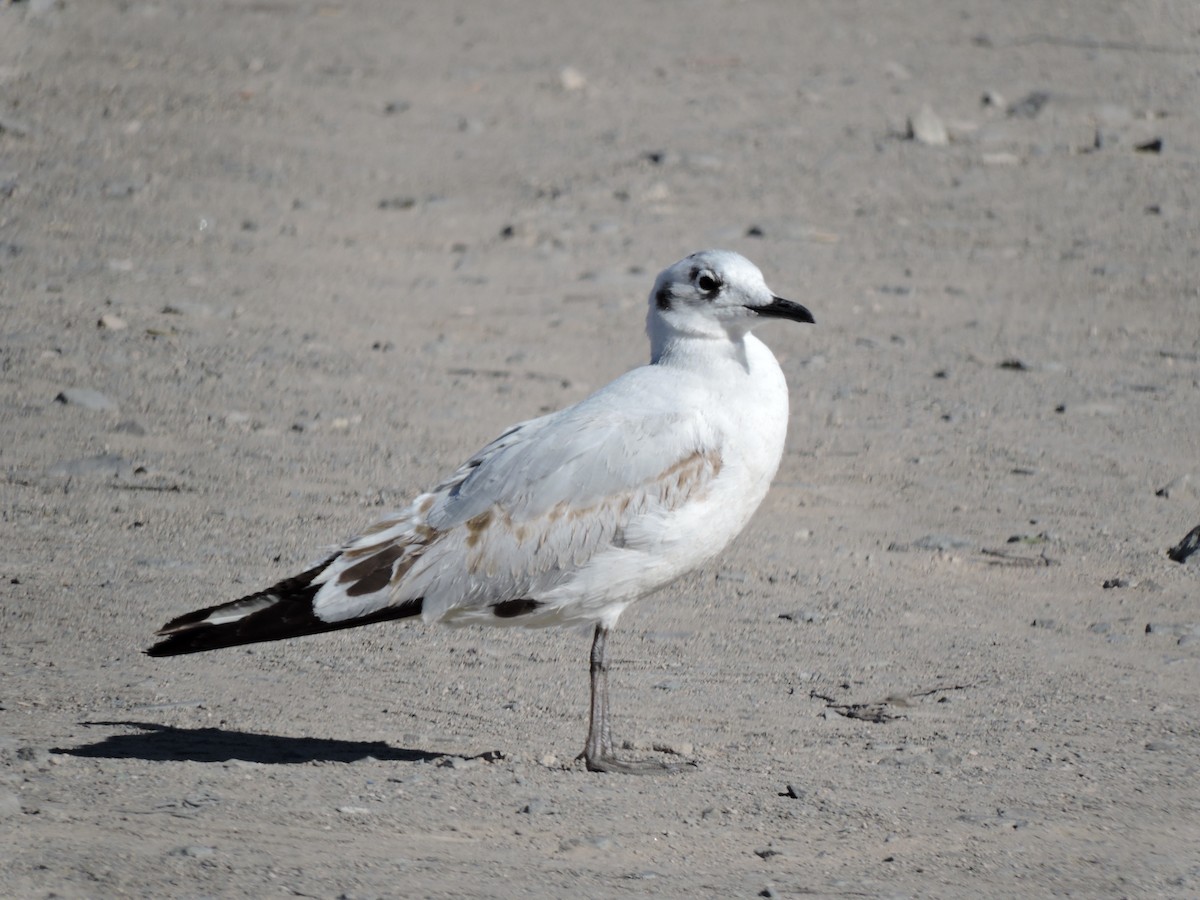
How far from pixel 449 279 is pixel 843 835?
6.13 metres

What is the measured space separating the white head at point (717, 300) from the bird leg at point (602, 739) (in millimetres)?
916

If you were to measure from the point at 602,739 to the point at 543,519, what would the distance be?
631 mm

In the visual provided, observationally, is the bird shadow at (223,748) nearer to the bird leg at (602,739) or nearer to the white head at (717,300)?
the bird leg at (602,739)

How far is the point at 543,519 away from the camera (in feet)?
16.3

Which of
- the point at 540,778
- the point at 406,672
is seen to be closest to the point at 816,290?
the point at 406,672

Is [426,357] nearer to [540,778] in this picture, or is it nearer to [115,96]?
[540,778]

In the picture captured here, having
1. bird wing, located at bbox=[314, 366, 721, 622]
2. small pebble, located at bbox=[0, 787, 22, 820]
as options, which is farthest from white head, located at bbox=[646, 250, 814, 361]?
small pebble, located at bbox=[0, 787, 22, 820]

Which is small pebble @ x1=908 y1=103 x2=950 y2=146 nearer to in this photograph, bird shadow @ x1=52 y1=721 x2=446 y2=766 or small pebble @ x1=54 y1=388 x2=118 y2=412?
small pebble @ x1=54 y1=388 x2=118 y2=412

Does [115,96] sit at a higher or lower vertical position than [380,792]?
higher

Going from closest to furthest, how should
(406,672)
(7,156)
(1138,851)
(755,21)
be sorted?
(1138,851) < (406,672) < (7,156) < (755,21)

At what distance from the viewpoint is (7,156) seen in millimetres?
12164

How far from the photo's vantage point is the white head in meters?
5.20

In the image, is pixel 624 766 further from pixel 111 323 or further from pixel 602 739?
pixel 111 323

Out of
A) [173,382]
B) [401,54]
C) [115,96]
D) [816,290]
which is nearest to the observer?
[173,382]
